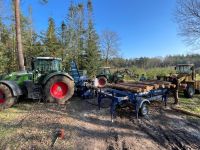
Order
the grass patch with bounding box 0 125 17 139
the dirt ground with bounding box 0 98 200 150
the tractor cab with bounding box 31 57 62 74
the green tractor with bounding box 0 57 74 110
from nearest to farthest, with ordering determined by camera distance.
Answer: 1. the dirt ground with bounding box 0 98 200 150
2. the grass patch with bounding box 0 125 17 139
3. the green tractor with bounding box 0 57 74 110
4. the tractor cab with bounding box 31 57 62 74

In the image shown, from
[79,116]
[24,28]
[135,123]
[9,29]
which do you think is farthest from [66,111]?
[24,28]

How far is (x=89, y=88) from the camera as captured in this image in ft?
29.8

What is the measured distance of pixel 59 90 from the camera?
26.5 feet

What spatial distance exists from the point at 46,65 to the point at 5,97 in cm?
240

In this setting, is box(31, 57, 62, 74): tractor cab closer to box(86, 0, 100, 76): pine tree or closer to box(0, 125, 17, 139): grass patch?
box(0, 125, 17, 139): grass patch

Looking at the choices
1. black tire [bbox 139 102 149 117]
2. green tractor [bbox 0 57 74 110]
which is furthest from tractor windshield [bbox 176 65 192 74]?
green tractor [bbox 0 57 74 110]

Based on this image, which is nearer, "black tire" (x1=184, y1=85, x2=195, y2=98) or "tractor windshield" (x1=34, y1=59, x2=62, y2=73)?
"tractor windshield" (x1=34, y1=59, x2=62, y2=73)

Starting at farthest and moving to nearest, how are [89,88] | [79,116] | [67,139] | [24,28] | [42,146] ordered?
1. [24,28]
2. [89,88]
3. [79,116]
4. [67,139]
5. [42,146]

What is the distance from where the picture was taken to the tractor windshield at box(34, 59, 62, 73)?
328 inches

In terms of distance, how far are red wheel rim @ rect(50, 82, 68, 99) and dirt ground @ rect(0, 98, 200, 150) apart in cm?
76

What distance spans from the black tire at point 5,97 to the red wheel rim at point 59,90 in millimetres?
1665

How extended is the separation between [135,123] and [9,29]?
21.0 meters

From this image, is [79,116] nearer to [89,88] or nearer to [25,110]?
[25,110]

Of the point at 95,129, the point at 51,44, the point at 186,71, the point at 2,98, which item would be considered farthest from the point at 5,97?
the point at 51,44
